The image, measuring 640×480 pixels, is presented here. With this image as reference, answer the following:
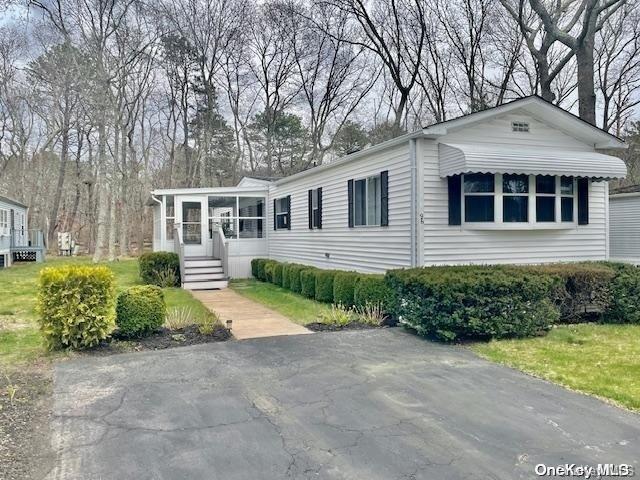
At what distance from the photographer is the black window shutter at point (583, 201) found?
9938 millimetres

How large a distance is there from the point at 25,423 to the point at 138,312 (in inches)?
114

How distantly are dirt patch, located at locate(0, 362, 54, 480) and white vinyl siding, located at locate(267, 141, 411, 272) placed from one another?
243 inches

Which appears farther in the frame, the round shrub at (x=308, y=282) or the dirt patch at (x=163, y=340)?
the round shrub at (x=308, y=282)

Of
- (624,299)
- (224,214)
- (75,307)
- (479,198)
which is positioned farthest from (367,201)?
(224,214)

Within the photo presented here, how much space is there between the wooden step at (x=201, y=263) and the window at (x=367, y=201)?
555 centimetres

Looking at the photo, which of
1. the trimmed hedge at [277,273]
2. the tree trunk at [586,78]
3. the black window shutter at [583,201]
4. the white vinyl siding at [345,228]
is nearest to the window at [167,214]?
the white vinyl siding at [345,228]

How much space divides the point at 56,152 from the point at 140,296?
95.5 feet

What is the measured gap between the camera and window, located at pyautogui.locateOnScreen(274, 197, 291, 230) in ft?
50.5

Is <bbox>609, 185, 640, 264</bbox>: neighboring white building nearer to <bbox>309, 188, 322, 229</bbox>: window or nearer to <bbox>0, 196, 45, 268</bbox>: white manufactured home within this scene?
<bbox>309, 188, 322, 229</bbox>: window

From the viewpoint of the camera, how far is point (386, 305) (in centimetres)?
833

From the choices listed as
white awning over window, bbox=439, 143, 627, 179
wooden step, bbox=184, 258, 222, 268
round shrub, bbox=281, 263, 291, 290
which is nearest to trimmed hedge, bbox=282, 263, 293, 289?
→ round shrub, bbox=281, 263, 291, 290

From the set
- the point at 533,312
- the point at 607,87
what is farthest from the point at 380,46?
the point at 533,312

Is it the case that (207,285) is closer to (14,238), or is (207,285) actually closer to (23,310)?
(23,310)

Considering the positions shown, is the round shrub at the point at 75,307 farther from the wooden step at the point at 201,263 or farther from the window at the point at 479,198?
the wooden step at the point at 201,263
